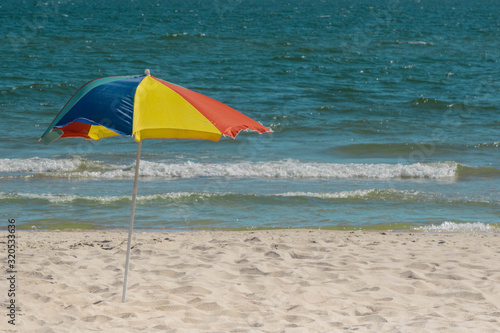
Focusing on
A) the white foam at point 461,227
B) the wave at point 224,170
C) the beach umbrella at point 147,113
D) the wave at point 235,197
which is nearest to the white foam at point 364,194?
the wave at point 235,197

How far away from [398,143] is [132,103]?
41.1ft

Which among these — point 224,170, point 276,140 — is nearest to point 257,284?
point 224,170

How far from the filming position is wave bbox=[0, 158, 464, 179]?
12.4 metres

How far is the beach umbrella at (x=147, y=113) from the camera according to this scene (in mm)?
4320

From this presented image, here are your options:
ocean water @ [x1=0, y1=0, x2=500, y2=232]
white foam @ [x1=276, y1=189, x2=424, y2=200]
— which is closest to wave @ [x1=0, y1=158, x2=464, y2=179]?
ocean water @ [x1=0, y1=0, x2=500, y2=232]

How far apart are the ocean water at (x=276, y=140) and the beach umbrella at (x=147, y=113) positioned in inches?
170

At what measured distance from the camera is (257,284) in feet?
18.8

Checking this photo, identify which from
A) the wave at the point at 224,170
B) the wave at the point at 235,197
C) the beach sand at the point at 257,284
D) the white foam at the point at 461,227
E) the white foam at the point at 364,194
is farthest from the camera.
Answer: the wave at the point at 224,170

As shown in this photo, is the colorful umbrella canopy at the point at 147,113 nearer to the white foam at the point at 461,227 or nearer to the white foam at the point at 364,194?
the white foam at the point at 461,227

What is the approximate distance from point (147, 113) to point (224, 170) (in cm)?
839

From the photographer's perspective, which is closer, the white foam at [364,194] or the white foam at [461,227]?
the white foam at [461,227]

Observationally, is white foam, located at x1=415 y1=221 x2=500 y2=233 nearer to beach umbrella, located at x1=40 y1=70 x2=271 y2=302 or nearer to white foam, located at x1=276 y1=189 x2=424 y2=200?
white foam, located at x1=276 y1=189 x2=424 y2=200

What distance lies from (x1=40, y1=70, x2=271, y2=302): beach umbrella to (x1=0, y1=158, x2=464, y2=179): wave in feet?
25.4

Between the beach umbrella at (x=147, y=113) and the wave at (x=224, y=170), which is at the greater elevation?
the beach umbrella at (x=147, y=113)
